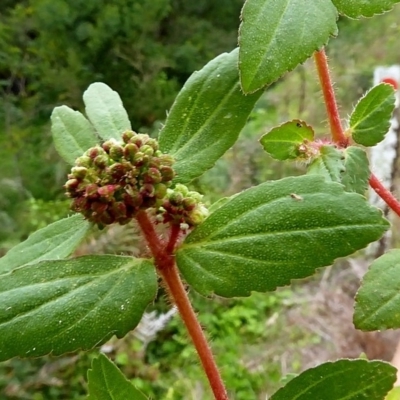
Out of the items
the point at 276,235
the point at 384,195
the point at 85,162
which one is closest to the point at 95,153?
the point at 85,162

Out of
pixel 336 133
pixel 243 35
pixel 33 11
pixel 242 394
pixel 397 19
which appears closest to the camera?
pixel 243 35

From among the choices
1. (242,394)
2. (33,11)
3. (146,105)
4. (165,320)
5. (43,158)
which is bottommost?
(242,394)

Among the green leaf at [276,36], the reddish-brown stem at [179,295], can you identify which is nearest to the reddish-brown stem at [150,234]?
the reddish-brown stem at [179,295]

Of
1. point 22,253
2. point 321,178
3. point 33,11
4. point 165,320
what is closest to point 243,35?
point 321,178

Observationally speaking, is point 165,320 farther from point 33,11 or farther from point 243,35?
point 33,11

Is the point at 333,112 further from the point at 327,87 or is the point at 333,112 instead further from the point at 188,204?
the point at 188,204

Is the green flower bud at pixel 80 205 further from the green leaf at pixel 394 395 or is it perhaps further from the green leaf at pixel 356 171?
the green leaf at pixel 394 395

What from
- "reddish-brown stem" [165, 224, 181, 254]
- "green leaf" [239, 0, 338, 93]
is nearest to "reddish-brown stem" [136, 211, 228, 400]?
"reddish-brown stem" [165, 224, 181, 254]
